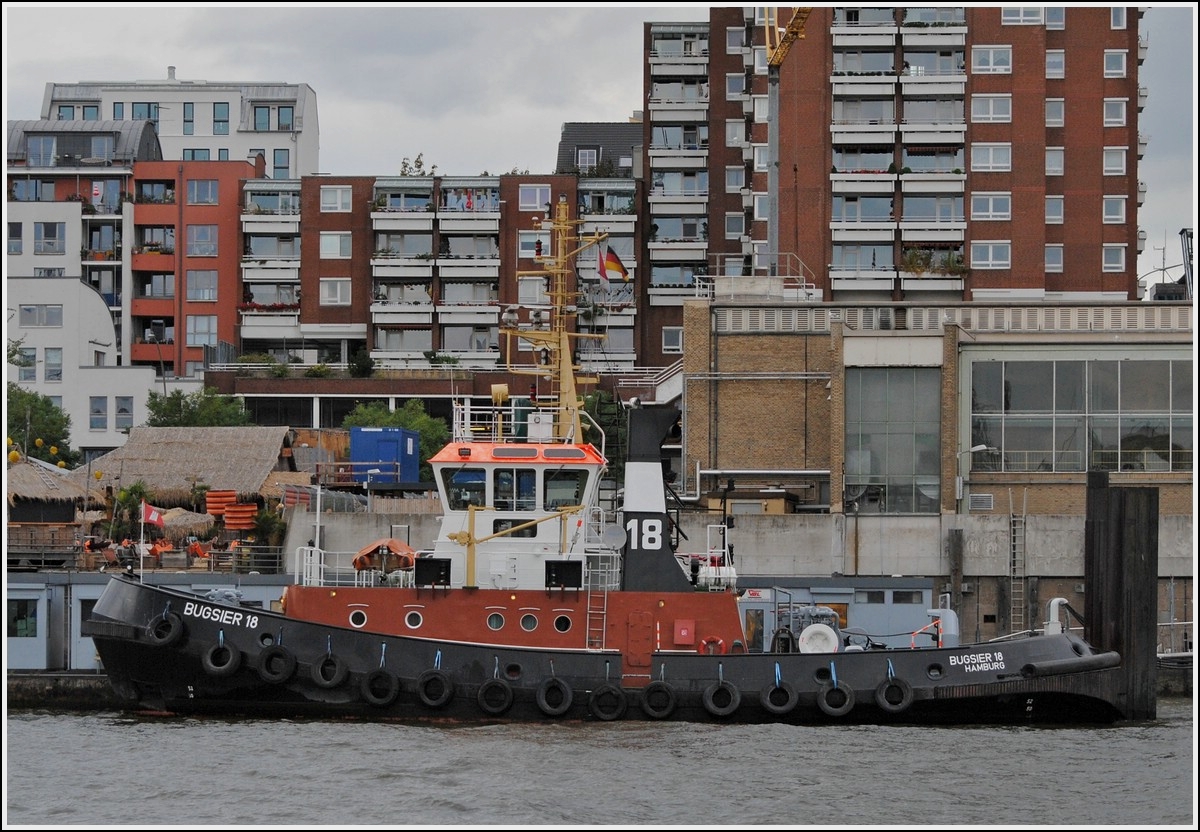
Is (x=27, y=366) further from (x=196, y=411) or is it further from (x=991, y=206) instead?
(x=991, y=206)

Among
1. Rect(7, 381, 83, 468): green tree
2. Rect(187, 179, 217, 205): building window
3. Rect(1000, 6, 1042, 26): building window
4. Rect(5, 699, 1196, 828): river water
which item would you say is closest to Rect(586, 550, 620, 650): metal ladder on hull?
Rect(5, 699, 1196, 828): river water

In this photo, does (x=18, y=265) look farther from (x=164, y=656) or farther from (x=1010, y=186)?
(x=164, y=656)

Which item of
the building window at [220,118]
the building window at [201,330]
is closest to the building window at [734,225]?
the building window at [201,330]

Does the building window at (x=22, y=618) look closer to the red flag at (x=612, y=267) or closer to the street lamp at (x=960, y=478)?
the red flag at (x=612, y=267)

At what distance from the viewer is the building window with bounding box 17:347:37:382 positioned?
229 feet

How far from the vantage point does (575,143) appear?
89.4 meters

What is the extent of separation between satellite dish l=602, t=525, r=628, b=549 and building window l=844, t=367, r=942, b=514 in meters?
16.9

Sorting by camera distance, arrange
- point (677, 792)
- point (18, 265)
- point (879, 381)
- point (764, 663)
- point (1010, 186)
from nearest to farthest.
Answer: point (677, 792) → point (764, 663) → point (879, 381) → point (1010, 186) → point (18, 265)

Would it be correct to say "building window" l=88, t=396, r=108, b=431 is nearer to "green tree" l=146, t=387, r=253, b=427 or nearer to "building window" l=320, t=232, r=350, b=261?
"green tree" l=146, t=387, r=253, b=427

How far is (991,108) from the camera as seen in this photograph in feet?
225

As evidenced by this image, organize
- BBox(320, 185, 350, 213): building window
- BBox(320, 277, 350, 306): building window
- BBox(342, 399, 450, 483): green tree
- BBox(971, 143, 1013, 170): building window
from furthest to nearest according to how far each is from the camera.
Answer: BBox(320, 277, 350, 306): building window → BBox(320, 185, 350, 213): building window → BBox(971, 143, 1013, 170): building window → BBox(342, 399, 450, 483): green tree

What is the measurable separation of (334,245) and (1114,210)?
3104 cm

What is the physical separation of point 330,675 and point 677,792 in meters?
8.06

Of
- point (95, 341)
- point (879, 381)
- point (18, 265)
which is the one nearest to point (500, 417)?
point (879, 381)
